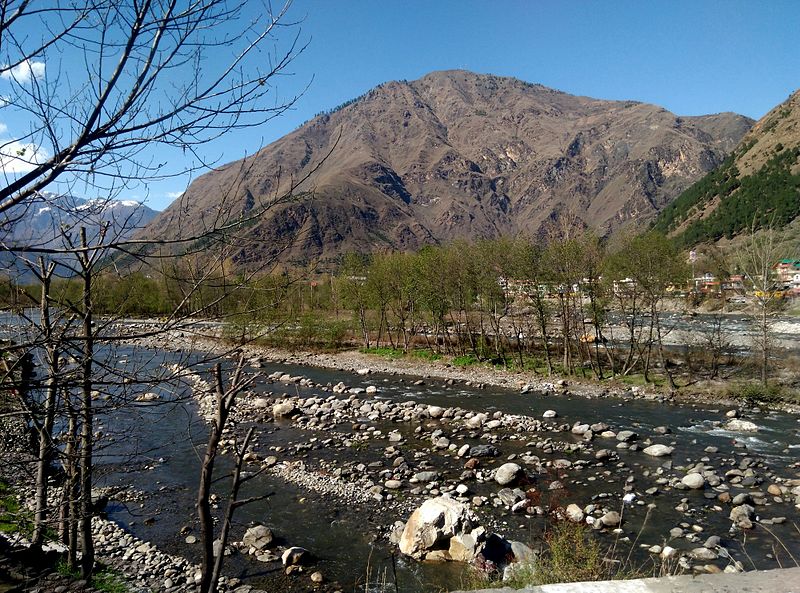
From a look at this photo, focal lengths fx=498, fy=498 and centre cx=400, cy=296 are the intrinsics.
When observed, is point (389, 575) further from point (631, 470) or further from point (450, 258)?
point (450, 258)

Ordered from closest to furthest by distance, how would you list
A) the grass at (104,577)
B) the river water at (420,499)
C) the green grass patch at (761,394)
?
the grass at (104,577) < the river water at (420,499) < the green grass patch at (761,394)

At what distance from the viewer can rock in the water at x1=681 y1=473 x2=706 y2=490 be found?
1045 cm

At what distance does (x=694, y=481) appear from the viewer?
10.5 m

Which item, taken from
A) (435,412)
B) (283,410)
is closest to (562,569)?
(435,412)

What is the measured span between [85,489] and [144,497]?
6568 millimetres

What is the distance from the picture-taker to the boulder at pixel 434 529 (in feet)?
26.3

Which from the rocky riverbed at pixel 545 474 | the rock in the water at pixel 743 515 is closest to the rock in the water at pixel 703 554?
the rocky riverbed at pixel 545 474

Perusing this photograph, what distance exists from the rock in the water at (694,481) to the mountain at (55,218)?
455 inches

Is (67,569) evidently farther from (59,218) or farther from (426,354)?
(426,354)

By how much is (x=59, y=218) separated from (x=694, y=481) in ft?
39.4

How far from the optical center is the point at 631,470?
38.0ft

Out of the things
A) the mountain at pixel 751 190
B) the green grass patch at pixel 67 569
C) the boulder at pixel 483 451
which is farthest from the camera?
the mountain at pixel 751 190

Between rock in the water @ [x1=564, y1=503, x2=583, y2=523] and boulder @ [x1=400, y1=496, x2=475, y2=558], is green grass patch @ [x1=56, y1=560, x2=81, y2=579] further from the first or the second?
rock in the water @ [x1=564, y1=503, x2=583, y2=523]

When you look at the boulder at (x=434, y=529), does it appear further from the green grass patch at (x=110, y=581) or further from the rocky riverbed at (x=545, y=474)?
the green grass patch at (x=110, y=581)
